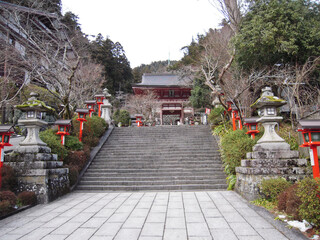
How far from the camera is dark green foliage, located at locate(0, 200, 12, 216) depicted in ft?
12.9

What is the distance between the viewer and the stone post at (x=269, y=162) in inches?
183

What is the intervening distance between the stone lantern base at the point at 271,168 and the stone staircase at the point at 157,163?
1.83 m

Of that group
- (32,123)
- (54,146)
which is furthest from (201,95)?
(32,123)

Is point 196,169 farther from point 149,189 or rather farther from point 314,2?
point 314,2

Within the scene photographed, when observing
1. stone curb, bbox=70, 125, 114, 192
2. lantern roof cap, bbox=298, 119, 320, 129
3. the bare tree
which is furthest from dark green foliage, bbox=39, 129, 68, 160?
lantern roof cap, bbox=298, 119, 320, 129

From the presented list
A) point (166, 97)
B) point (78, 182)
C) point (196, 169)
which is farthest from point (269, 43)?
point (166, 97)

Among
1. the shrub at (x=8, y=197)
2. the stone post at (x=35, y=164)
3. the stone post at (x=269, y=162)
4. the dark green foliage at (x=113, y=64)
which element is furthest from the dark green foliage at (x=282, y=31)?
the dark green foliage at (x=113, y=64)

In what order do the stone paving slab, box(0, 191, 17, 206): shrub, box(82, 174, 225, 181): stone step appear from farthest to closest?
box(82, 174, 225, 181): stone step, box(0, 191, 17, 206): shrub, the stone paving slab

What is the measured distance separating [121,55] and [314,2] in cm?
2582

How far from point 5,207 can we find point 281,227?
5119mm

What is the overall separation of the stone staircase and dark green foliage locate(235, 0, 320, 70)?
517 cm

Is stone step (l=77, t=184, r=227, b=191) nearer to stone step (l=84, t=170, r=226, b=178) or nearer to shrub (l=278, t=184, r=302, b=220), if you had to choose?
stone step (l=84, t=170, r=226, b=178)

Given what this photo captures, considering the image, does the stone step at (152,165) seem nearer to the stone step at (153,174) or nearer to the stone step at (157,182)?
the stone step at (153,174)

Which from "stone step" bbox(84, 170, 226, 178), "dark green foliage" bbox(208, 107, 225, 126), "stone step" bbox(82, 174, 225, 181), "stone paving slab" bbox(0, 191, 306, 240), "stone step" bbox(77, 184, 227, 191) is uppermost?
"dark green foliage" bbox(208, 107, 225, 126)
